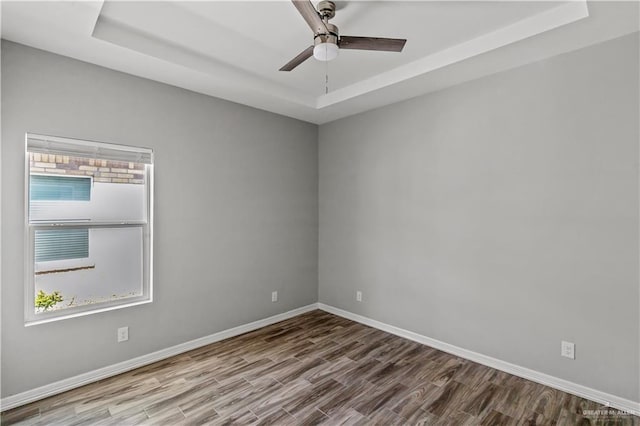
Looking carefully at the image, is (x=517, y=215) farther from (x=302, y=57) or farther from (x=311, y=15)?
(x=311, y=15)

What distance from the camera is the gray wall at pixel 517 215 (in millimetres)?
2371

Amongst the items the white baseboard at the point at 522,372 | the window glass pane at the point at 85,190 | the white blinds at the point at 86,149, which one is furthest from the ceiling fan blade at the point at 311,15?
the white baseboard at the point at 522,372

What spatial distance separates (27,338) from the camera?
244cm

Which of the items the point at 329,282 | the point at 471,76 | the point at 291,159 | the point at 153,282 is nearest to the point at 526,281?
the point at 471,76

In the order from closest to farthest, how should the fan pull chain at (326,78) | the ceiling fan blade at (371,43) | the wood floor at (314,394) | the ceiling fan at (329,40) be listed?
the ceiling fan at (329,40)
the ceiling fan blade at (371,43)
the wood floor at (314,394)
the fan pull chain at (326,78)

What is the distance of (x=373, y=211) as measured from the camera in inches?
156

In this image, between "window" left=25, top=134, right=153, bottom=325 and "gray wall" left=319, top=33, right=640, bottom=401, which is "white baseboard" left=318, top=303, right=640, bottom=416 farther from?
"window" left=25, top=134, right=153, bottom=325

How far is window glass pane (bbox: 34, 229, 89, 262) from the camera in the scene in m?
2.55

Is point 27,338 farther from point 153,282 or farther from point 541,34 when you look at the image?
point 541,34

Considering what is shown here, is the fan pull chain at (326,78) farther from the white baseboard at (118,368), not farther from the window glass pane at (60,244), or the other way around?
the white baseboard at (118,368)

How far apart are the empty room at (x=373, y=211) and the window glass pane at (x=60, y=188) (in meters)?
0.01

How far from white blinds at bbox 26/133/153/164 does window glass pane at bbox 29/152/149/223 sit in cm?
5

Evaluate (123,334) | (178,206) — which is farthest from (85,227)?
(123,334)

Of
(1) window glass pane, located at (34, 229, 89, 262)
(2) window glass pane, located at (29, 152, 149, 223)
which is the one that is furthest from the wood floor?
(2) window glass pane, located at (29, 152, 149, 223)
